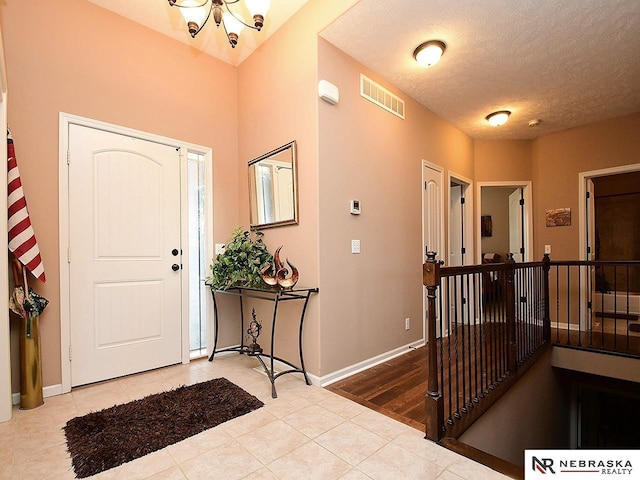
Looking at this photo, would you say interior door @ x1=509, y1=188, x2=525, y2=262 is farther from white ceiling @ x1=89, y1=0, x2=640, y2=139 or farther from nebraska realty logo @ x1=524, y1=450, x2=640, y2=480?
nebraska realty logo @ x1=524, y1=450, x2=640, y2=480

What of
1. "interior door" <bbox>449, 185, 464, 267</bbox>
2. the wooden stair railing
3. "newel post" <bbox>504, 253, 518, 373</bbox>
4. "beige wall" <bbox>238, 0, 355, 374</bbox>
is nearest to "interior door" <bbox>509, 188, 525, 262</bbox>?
"interior door" <bbox>449, 185, 464, 267</bbox>

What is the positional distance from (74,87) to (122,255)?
145 centimetres

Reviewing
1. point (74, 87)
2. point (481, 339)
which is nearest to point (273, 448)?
point (481, 339)

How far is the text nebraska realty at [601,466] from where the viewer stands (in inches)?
63.0

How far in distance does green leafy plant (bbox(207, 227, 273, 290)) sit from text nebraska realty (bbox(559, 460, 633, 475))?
233cm

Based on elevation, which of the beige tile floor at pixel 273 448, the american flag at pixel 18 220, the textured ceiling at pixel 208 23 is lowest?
the beige tile floor at pixel 273 448

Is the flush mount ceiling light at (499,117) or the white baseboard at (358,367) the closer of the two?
the white baseboard at (358,367)

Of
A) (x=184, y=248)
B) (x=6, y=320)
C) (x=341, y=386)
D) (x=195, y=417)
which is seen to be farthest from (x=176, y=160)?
(x=341, y=386)

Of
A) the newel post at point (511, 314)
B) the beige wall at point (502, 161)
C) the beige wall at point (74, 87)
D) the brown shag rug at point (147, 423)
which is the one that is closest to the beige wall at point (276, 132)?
the beige wall at point (74, 87)

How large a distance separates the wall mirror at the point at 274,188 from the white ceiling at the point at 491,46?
1.13 m

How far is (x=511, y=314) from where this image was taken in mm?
2807

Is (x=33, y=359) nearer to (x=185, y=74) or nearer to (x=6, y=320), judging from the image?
(x=6, y=320)

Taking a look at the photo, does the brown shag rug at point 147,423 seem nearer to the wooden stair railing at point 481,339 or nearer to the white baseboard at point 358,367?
the white baseboard at point 358,367

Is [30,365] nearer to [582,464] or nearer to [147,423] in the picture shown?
[147,423]
